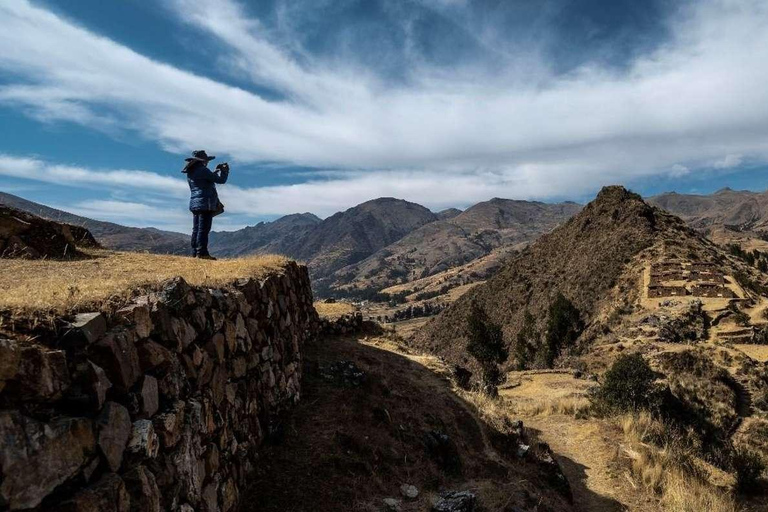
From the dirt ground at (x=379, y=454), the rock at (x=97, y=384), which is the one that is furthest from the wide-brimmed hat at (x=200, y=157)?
the rock at (x=97, y=384)

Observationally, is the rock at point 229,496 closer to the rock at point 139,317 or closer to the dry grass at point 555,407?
the rock at point 139,317

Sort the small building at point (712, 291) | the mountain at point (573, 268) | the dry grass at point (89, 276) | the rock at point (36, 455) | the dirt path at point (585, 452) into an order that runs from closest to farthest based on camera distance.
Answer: the rock at point (36, 455) → the dry grass at point (89, 276) → the dirt path at point (585, 452) → the small building at point (712, 291) → the mountain at point (573, 268)

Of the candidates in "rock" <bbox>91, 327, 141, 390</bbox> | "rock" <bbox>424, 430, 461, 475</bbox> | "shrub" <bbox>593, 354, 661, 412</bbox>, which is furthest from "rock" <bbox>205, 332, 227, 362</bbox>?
"shrub" <bbox>593, 354, 661, 412</bbox>

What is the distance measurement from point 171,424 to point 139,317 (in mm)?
1422

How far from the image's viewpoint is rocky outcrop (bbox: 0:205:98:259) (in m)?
10.4

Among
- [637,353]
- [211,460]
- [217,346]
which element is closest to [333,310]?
[217,346]

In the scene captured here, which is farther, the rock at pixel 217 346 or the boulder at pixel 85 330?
the rock at pixel 217 346

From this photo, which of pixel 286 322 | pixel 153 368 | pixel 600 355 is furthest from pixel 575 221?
pixel 153 368

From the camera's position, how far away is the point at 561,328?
5412 cm

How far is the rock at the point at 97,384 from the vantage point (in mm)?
4754

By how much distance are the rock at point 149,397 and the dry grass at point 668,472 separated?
518 inches

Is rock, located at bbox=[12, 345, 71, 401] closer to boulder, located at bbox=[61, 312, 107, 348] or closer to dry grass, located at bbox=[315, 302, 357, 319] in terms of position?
boulder, located at bbox=[61, 312, 107, 348]

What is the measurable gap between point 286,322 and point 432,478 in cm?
553

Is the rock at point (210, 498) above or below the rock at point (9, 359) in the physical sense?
below
